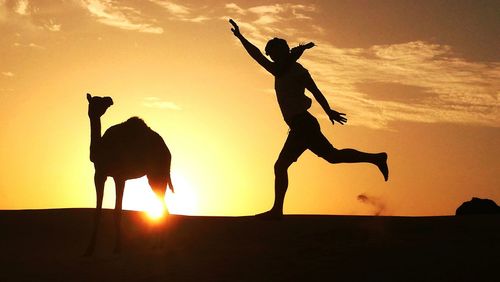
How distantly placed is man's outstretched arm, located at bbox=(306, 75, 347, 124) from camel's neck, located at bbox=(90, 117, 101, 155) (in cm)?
425

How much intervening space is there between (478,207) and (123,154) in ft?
45.4

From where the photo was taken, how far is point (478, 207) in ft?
75.7

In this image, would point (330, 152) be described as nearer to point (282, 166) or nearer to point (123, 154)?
point (282, 166)

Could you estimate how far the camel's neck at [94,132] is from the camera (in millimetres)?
13664

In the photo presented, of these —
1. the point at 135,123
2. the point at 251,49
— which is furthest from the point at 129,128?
the point at 251,49

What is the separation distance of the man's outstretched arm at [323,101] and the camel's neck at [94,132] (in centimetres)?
425

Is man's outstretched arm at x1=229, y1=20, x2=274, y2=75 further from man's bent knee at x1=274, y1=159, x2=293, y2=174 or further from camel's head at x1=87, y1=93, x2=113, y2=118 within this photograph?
camel's head at x1=87, y1=93, x2=113, y2=118

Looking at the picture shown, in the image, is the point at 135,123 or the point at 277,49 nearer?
the point at 277,49

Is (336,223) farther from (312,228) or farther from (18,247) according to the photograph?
(18,247)

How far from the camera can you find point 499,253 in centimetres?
1022

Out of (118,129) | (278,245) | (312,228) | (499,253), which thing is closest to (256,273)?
(278,245)

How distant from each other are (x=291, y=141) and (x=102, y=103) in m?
3.86

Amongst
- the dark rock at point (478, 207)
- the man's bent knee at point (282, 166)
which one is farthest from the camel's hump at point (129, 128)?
the dark rock at point (478, 207)

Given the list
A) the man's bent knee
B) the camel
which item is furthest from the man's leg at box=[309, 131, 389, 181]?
the camel
